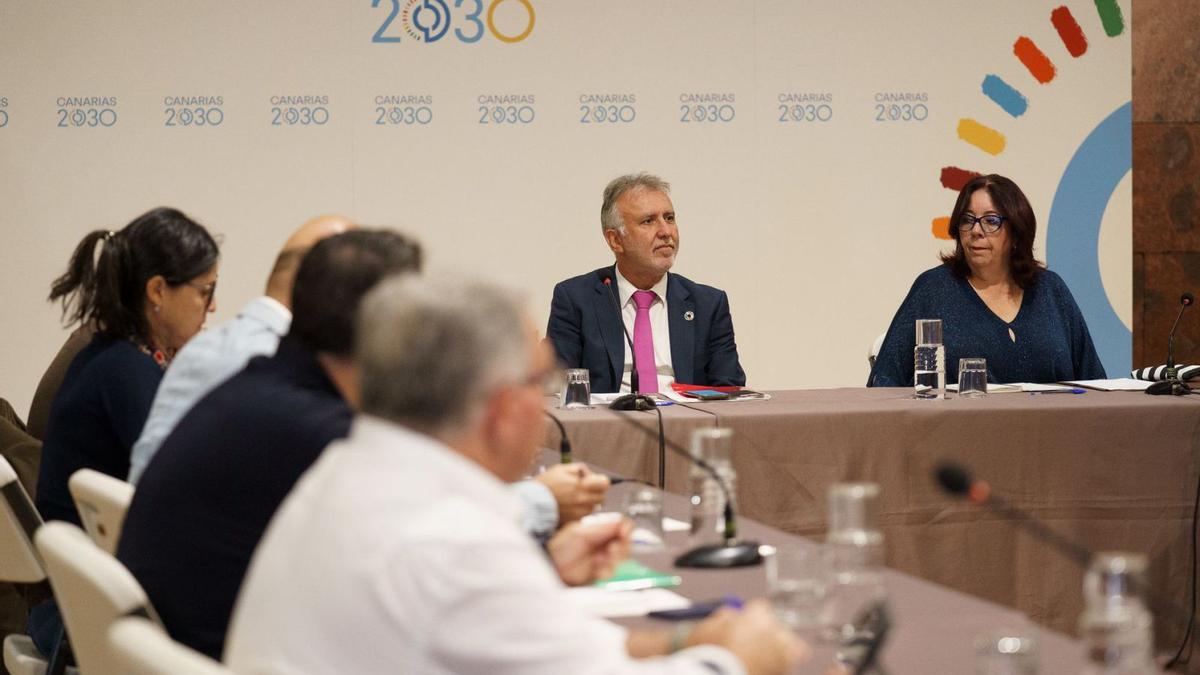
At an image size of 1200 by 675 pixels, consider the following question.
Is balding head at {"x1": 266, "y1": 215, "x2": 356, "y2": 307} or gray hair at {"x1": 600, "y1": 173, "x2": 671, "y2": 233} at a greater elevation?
gray hair at {"x1": 600, "y1": 173, "x2": 671, "y2": 233}

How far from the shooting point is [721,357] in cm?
474

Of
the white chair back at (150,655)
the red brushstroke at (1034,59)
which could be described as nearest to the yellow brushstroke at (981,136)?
the red brushstroke at (1034,59)

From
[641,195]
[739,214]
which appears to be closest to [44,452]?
[641,195]

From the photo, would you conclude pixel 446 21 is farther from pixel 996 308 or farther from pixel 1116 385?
pixel 1116 385

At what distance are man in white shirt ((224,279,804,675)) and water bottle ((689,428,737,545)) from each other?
3.40ft

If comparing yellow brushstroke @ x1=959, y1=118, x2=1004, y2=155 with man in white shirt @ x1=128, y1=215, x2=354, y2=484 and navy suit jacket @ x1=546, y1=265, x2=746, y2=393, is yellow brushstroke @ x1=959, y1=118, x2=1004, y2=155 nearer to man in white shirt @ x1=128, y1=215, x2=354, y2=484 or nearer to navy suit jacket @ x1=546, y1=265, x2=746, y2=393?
navy suit jacket @ x1=546, y1=265, x2=746, y2=393

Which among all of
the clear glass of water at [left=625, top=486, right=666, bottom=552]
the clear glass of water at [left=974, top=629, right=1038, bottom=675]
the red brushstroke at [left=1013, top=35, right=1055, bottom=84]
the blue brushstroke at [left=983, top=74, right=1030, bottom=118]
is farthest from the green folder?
the red brushstroke at [left=1013, top=35, right=1055, bottom=84]

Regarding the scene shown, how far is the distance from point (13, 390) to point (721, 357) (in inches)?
118

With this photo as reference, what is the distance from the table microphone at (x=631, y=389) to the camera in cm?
381

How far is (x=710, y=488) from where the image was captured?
2.38 metres

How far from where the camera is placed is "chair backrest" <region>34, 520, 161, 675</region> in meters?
1.53

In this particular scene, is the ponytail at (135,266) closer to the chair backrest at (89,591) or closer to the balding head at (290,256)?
the balding head at (290,256)

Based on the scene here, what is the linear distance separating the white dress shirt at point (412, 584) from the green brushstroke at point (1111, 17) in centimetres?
580

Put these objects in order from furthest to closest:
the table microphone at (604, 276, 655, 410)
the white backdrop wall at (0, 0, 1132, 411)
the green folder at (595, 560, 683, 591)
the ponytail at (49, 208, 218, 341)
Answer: the white backdrop wall at (0, 0, 1132, 411) → the table microphone at (604, 276, 655, 410) → the ponytail at (49, 208, 218, 341) → the green folder at (595, 560, 683, 591)
